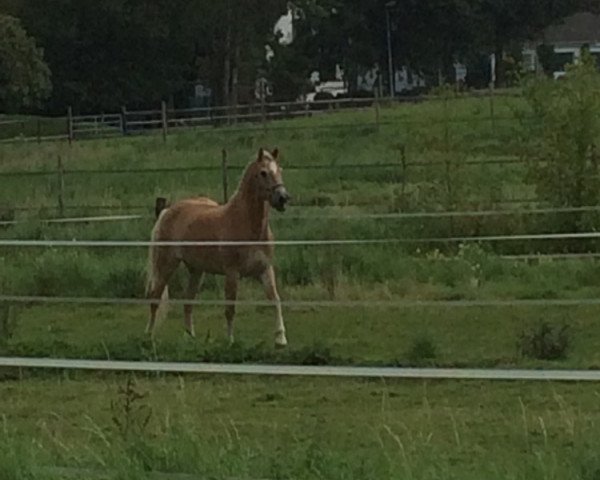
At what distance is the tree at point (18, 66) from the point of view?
5019cm

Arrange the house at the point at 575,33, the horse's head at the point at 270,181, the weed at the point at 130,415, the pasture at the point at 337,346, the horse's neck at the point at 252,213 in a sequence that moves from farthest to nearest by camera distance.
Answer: the house at the point at 575,33
the horse's neck at the point at 252,213
the horse's head at the point at 270,181
the weed at the point at 130,415
the pasture at the point at 337,346

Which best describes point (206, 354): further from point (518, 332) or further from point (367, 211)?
point (367, 211)

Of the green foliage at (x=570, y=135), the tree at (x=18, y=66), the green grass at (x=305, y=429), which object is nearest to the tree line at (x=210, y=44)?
the tree at (x=18, y=66)

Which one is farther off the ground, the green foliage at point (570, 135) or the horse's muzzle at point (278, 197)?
the green foliage at point (570, 135)

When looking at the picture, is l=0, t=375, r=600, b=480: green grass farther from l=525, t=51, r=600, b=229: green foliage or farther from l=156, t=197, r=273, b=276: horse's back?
l=525, t=51, r=600, b=229: green foliage

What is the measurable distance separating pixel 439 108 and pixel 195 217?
26.1ft

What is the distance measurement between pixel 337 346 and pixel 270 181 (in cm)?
194

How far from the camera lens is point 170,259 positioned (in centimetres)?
1318

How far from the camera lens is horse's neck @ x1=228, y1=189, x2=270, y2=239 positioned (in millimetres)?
13016

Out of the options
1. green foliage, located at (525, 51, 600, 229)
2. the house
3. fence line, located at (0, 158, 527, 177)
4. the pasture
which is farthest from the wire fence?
the house

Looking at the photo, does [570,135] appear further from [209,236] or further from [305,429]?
[305,429]

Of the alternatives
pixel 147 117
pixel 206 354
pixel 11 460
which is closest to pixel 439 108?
pixel 206 354

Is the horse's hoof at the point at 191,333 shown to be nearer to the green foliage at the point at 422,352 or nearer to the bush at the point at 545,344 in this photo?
the green foliage at the point at 422,352

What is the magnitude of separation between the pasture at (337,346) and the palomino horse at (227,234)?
0.40 metres
